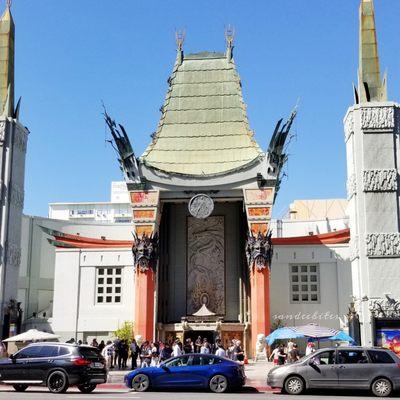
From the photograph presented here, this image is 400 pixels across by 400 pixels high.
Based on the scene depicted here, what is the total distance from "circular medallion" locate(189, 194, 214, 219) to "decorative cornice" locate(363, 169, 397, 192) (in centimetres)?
1317

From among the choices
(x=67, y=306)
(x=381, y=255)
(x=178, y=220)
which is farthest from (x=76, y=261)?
(x=381, y=255)

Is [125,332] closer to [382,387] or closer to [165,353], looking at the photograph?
[165,353]

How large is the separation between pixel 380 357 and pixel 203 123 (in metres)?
25.4

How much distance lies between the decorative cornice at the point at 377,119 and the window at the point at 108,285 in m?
19.4

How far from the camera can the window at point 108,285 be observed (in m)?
39.2

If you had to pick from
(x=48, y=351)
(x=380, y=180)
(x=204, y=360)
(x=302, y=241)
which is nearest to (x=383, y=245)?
(x=380, y=180)

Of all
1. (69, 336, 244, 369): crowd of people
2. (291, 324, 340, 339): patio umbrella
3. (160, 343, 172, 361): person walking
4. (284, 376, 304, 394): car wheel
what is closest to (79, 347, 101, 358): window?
(284, 376, 304, 394): car wheel

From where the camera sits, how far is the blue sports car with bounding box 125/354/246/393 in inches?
699

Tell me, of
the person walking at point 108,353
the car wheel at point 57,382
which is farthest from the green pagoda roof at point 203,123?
the car wheel at point 57,382

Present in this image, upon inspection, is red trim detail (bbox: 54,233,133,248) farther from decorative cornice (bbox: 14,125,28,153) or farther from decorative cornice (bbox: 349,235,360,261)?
decorative cornice (bbox: 349,235,360,261)

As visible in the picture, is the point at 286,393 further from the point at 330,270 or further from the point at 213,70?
the point at 213,70

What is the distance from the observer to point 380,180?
25.4m

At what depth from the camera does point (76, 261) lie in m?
39.8

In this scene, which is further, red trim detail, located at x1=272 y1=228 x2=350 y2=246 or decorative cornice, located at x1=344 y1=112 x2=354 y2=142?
red trim detail, located at x1=272 y1=228 x2=350 y2=246
